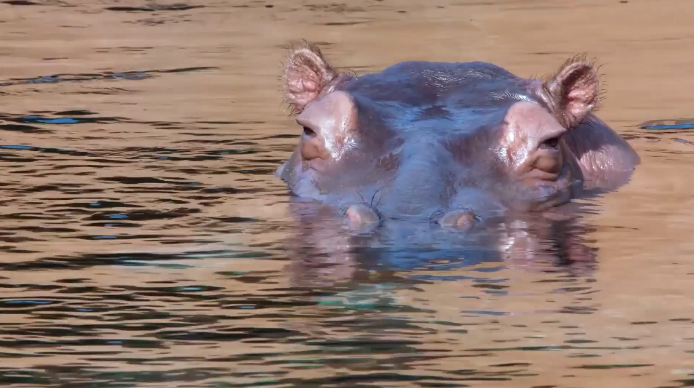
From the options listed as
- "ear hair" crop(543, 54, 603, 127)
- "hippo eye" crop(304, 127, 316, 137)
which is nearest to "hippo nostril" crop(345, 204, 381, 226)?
"hippo eye" crop(304, 127, 316, 137)

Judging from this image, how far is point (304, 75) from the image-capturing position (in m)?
7.36

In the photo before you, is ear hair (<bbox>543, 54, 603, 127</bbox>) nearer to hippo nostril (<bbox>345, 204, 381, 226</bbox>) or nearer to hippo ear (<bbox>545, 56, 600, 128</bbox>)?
hippo ear (<bbox>545, 56, 600, 128</bbox>)

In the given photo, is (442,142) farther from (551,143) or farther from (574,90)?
(574,90)

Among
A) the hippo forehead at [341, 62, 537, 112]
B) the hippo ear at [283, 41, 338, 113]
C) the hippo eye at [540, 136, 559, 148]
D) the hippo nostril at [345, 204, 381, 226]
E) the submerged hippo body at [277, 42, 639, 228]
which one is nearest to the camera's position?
the hippo nostril at [345, 204, 381, 226]

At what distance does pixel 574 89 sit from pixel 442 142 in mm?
1056

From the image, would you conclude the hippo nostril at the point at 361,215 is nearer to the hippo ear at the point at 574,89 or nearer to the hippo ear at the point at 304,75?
the hippo ear at the point at 574,89

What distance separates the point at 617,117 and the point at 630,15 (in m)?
6.68

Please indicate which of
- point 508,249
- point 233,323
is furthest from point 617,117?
point 233,323

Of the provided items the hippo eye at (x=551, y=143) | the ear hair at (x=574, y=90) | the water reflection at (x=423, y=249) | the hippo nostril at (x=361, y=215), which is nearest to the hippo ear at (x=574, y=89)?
the ear hair at (x=574, y=90)

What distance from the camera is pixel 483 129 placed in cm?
636

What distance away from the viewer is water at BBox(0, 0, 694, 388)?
11.8 feet

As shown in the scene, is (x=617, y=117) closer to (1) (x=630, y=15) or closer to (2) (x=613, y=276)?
(2) (x=613, y=276)

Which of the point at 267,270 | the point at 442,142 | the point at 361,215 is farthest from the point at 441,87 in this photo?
the point at 267,270

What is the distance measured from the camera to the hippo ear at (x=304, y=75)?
7.31 m
